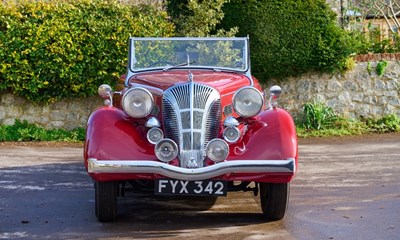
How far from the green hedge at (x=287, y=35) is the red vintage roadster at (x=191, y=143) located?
300 inches

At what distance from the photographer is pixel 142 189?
671cm

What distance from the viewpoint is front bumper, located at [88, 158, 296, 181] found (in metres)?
5.94

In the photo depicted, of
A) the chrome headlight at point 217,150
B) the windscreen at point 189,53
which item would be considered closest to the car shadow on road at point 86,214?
the chrome headlight at point 217,150

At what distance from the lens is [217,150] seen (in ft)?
20.4

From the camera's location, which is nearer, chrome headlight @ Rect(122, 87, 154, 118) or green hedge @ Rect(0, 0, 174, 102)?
chrome headlight @ Rect(122, 87, 154, 118)

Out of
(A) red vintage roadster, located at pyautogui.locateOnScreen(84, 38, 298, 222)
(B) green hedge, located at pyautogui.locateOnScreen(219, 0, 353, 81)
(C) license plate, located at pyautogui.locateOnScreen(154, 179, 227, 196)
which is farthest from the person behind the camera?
(B) green hedge, located at pyautogui.locateOnScreen(219, 0, 353, 81)

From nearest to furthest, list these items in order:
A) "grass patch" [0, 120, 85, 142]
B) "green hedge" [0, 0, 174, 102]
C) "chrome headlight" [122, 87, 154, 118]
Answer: "chrome headlight" [122, 87, 154, 118]
"green hedge" [0, 0, 174, 102]
"grass patch" [0, 120, 85, 142]

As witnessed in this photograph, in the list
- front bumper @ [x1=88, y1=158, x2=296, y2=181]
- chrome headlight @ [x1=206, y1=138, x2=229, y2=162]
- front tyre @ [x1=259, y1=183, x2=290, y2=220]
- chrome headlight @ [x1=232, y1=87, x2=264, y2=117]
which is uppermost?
chrome headlight @ [x1=232, y1=87, x2=264, y2=117]

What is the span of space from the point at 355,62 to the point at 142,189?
9.51 meters

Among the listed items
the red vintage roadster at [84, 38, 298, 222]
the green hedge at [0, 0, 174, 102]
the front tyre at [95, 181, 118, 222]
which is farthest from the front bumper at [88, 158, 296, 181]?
the green hedge at [0, 0, 174, 102]

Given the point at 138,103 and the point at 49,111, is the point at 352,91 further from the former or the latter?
the point at 138,103

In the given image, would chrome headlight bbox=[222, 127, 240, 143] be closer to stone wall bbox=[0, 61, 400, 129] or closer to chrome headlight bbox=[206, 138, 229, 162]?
chrome headlight bbox=[206, 138, 229, 162]

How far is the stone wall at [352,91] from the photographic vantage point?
49.3ft

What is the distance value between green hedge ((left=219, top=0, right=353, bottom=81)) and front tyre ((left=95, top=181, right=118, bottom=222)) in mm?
8530
